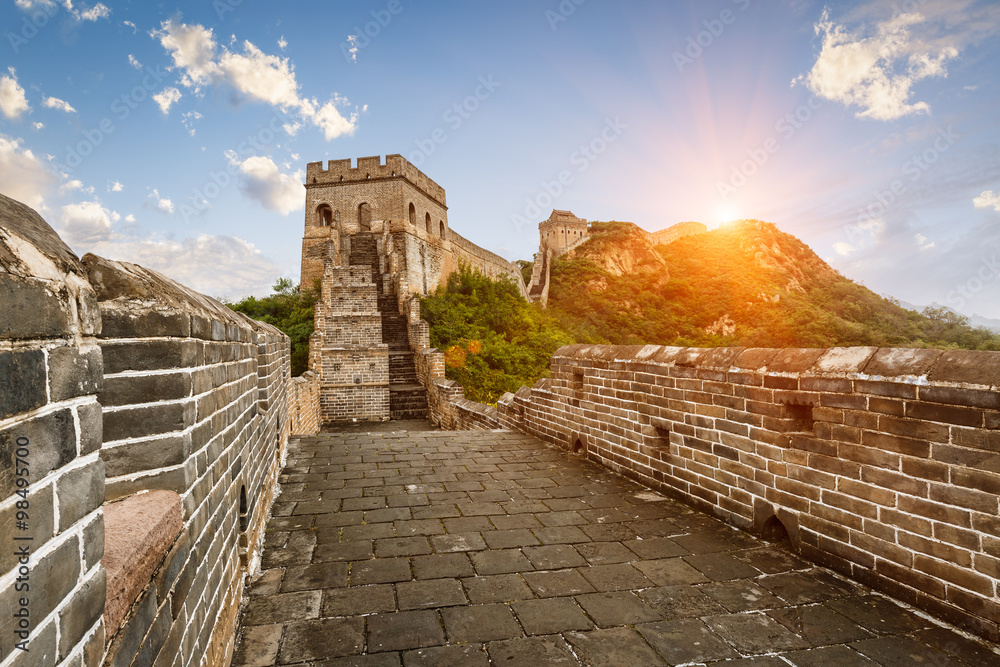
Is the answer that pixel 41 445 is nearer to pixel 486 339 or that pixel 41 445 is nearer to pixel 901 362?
pixel 901 362

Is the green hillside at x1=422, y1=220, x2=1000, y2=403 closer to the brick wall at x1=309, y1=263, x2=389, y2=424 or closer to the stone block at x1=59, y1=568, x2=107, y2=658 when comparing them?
the brick wall at x1=309, y1=263, x2=389, y2=424

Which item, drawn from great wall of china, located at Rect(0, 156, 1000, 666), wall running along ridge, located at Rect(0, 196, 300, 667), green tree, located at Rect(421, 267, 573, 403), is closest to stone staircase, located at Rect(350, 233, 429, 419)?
green tree, located at Rect(421, 267, 573, 403)

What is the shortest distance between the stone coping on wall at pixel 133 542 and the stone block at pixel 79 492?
25cm

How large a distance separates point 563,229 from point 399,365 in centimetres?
4789

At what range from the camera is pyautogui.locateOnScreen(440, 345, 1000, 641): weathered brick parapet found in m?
2.32

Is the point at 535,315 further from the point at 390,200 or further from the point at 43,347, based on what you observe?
the point at 43,347

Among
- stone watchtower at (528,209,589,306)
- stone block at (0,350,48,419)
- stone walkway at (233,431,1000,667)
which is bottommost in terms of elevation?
stone walkway at (233,431,1000,667)

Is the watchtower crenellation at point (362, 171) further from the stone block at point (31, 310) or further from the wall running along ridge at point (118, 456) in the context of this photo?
the stone block at point (31, 310)

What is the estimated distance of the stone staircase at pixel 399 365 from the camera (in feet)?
47.0

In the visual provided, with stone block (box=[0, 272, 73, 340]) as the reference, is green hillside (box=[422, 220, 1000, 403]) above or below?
above

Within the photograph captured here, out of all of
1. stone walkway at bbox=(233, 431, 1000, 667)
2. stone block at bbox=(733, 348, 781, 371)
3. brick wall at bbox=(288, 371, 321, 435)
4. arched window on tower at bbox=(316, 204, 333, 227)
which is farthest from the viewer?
arched window on tower at bbox=(316, 204, 333, 227)

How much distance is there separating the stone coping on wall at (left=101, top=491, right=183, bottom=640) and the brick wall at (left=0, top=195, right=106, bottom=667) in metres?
0.10

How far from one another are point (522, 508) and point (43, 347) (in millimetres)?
3630

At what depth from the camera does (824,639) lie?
7.39 feet
